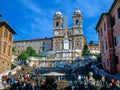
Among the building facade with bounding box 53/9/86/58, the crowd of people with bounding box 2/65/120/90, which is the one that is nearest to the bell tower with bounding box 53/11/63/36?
the building facade with bounding box 53/9/86/58

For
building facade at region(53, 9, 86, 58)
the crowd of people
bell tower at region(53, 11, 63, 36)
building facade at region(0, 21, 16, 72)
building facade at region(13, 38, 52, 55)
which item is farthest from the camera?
building facade at region(13, 38, 52, 55)

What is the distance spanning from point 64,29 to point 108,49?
80244 mm

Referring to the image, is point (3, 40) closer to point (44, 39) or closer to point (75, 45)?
point (75, 45)

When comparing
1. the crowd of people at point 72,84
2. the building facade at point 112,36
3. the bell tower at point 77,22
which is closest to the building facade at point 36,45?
the bell tower at point 77,22

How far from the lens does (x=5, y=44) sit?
4431 cm

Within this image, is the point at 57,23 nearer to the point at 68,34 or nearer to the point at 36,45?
the point at 68,34

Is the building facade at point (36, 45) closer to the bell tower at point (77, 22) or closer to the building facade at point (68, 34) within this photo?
the building facade at point (68, 34)

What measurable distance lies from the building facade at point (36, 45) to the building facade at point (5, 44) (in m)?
78.1

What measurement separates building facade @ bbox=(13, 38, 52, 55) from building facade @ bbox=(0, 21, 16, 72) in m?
78.1

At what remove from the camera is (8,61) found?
46812 millimetres

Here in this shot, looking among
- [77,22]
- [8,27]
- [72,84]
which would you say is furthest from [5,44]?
[77,22]

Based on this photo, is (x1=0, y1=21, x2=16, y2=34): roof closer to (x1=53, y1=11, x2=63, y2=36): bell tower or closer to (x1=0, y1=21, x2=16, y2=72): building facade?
(x1=0, y1=21, x2=16, y2=72): building facade

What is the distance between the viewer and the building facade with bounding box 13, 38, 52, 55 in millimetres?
127188

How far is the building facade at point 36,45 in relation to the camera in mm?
127188
